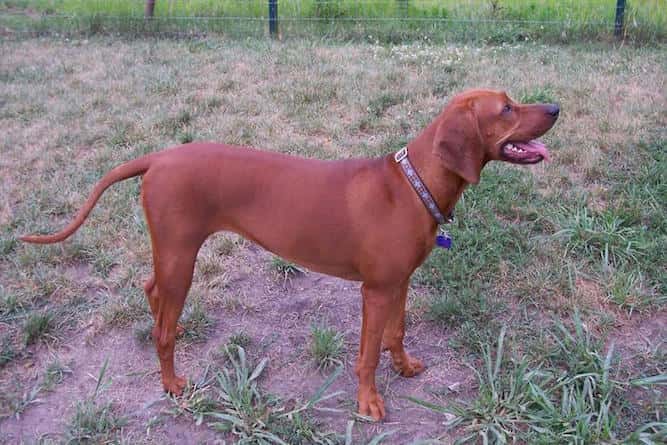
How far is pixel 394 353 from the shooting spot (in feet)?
9.87

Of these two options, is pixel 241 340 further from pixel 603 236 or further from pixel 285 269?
pixel 603 236

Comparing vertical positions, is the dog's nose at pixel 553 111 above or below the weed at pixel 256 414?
above

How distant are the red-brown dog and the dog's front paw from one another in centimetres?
16

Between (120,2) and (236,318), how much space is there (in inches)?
298

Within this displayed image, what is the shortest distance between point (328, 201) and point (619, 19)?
683 cm

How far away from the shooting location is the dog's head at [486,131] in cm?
238

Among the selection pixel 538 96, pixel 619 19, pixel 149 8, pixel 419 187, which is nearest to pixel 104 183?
pixel 419 187

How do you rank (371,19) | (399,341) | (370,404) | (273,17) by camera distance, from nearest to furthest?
1. (370,404)
2. (399,341)
3. (273,17)
4. (371,19)

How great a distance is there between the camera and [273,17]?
8.53 meters

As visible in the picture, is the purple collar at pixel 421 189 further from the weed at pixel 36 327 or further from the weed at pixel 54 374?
the weed at pixel 36 327

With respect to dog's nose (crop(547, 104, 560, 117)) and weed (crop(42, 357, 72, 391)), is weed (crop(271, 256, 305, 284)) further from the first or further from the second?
dog's nose (crop(547, 104, 560, 117))

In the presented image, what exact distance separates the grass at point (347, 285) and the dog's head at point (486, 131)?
100cm

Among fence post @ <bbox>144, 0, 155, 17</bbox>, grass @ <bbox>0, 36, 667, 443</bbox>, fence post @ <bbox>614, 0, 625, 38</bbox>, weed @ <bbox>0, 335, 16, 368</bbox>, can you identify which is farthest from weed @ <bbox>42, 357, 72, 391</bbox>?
fence post @ <bbox>614, 0, 625, 38</bbox>

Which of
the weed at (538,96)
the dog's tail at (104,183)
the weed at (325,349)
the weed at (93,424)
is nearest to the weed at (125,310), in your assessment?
the weed at (93,424)
